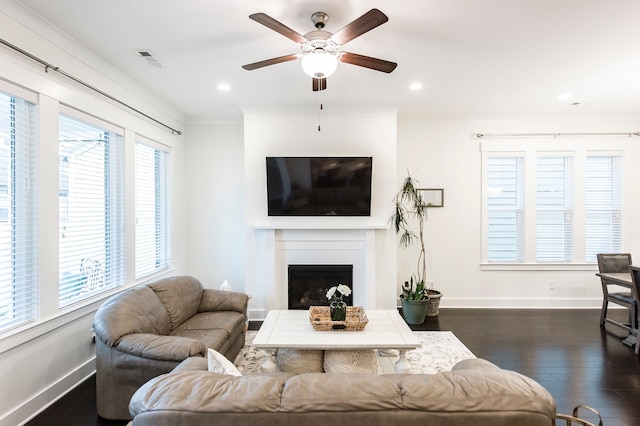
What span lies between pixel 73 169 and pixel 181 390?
2.59 m

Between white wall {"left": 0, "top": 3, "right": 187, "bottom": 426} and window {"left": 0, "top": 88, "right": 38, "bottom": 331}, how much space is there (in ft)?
0.20

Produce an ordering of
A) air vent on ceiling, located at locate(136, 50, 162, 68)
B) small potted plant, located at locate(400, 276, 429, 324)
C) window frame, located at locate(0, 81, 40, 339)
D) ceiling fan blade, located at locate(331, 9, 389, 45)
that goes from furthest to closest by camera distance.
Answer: small potted plant, located at locate(400, 276, 429, 324) → air vent on ceiling, located at locate(136, 50, 162, 68) → window frame, located at locate(0, 81, 40, 339) → ceiling fan blade, located at locate(331, 9, 389, 45)

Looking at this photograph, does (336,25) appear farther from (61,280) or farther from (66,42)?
(61,280)

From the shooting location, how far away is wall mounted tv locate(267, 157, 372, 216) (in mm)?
4270

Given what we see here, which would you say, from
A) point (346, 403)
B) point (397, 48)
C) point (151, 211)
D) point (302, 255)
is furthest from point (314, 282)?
point (346, 403)

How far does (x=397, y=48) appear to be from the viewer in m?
2.79

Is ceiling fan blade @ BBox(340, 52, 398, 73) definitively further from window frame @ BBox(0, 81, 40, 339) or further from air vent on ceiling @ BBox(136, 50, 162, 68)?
window frame @ BBox(0, 81, 40, 339)

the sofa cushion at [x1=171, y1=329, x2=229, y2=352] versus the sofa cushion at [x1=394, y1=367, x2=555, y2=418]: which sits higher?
the sofa cushion at [x1=394, y1=367, x2=555, y2=418]

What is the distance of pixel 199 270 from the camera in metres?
5.00

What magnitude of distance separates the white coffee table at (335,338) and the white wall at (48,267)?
1582 mm

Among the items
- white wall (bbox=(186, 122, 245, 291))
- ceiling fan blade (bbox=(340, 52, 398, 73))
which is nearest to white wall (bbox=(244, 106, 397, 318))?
white wall (bbox=(186, 122, 245, 291))

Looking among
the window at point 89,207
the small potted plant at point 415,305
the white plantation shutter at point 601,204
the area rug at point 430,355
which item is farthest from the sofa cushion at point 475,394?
the white plantation shutter at point 601,204

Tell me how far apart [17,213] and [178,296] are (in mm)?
1385

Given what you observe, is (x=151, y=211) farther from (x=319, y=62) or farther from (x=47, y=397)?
(x=319, y=62)
